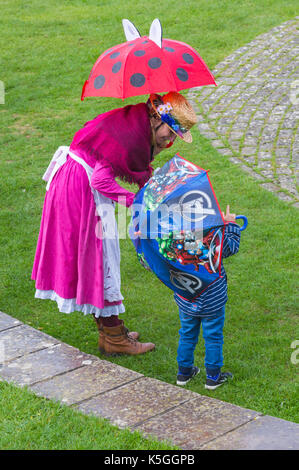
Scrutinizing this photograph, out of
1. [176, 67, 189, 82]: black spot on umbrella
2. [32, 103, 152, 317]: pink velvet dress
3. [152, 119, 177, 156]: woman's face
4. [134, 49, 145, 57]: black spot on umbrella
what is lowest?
[32, 103, 152, 317]: pink velvet dress

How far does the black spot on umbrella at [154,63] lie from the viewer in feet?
14.0

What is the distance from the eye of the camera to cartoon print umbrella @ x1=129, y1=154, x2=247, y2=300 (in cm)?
392

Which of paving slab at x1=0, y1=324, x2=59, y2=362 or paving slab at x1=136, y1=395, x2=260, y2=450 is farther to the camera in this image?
paving slab at x1=0, y1=324, x2=59, y2=362

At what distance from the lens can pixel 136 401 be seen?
13.6ft

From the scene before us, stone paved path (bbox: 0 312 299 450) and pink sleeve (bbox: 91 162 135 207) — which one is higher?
pink sleeve (bbox: 91 162 135 207)

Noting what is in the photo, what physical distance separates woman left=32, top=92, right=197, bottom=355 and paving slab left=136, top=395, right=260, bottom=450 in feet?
3.23

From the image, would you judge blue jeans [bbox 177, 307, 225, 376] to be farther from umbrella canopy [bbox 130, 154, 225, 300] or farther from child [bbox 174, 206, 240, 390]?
umbrella canopy [bbox 130, 154, 225, 300]

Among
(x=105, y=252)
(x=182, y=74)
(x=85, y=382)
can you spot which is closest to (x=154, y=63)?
→ (x=182, y=74)

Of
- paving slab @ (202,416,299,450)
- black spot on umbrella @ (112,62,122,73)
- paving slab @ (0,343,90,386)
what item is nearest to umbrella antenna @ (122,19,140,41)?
black spot on umbrella @ (112,62,122,73)

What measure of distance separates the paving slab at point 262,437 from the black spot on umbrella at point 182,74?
7.03 feet

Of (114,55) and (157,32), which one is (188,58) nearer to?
(157,32)

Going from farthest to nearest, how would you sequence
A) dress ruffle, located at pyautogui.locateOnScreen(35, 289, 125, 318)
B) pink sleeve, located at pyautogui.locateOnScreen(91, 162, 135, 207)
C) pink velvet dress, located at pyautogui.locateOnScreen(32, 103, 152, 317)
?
1. dress ruffle, located at pyautogui.locateOnScreen(35, 289, 125, 318)
2. pink velvet dress, located at pyautogui.locateOnScreen(32, 103, 152, 317)
3. pink sleeve, located at pyautogui.locateOnScreen(91, 162, 135, 207)

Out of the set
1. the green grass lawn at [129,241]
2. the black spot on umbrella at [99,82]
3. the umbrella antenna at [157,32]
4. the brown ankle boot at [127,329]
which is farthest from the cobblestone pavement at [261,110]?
the black spot on umbrella at [99,82]

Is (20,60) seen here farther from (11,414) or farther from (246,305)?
(11,414)
